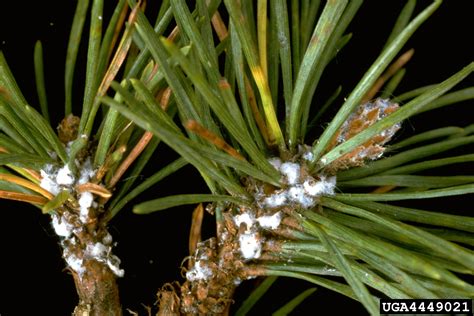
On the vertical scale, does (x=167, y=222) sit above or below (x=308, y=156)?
above

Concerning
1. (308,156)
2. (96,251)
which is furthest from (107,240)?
(308,156)

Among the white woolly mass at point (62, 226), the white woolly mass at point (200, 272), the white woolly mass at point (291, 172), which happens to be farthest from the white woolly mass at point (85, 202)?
the white woolly mass at point (291, 172)

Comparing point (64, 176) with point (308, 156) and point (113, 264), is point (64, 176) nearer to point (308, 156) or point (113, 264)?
point (113, 264)

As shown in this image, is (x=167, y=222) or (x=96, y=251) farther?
(x=167, y=222)

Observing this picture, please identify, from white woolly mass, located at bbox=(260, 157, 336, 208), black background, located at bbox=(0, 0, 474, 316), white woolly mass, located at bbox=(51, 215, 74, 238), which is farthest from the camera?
black background, located at bbox=(0, 0, 474, 316)

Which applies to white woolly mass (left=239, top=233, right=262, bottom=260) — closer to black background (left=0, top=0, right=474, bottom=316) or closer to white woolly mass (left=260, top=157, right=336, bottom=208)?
white woolly mass (left=260, top=157, right=336, bottom=208)

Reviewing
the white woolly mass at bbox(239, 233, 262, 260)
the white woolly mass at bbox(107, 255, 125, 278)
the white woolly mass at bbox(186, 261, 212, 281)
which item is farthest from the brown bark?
the white woolly mass at bbox(239, 233, 262, 260)

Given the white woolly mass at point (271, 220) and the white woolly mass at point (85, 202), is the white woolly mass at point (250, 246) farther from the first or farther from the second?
the white woolly mass at point (85, 202)

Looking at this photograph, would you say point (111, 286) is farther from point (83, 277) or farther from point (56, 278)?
point (56, 278)
